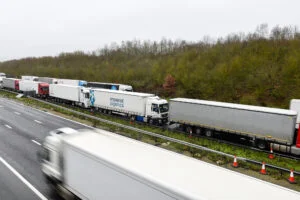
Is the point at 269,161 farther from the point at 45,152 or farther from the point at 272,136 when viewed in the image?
the point at 45,152

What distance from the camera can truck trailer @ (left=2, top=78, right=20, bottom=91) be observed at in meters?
60.9

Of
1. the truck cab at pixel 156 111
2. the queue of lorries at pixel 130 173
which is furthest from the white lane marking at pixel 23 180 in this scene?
the truck cab at pixel 156 111

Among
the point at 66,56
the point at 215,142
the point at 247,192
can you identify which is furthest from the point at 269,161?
the point at 66,56

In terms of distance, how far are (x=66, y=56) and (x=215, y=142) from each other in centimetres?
10783

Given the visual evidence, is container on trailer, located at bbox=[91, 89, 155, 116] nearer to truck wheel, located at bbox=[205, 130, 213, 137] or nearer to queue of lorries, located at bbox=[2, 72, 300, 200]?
truck wheel, located at bbox=[205, 130, 213, 137]

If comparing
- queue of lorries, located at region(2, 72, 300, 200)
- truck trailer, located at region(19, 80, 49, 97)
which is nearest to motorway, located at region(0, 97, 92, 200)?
queue of lorries, located at region(2, 72, 300, 200)

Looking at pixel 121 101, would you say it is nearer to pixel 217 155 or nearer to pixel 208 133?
pixel 208 133

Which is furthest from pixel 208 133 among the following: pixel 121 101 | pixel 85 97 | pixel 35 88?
pixel 35 88

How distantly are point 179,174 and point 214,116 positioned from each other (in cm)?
1737

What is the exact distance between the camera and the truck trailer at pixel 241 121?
18.9 meters

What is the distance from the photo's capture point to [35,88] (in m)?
51.1

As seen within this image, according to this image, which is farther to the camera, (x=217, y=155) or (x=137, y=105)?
(x=137, y=105)

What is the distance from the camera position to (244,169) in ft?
51.1

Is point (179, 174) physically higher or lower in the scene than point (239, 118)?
higher
